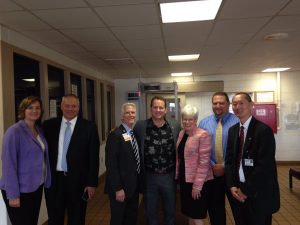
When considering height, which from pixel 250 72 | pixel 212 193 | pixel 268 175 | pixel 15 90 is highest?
pixel 250 72

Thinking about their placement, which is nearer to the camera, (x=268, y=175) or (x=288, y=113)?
(x=268, y=175)

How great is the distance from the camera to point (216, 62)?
518cm

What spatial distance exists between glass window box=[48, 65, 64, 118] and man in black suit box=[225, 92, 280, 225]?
2594 mm

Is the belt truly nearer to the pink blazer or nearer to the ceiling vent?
the pink blazer

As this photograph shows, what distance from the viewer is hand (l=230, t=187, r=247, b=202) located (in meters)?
2.15

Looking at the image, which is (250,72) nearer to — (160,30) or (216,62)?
(216,62)

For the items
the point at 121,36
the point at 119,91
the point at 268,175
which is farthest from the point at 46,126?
the point at 119,91

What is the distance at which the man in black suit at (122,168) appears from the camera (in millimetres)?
2357

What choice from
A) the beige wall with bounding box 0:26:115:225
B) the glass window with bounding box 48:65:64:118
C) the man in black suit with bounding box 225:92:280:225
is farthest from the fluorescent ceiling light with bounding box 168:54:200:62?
the man in black suit with bounding box 225:92:280:225

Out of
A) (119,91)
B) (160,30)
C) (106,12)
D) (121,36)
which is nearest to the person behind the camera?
(106,12)

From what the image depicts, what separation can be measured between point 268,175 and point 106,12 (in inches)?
74.1

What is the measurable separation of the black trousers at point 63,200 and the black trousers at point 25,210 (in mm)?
137

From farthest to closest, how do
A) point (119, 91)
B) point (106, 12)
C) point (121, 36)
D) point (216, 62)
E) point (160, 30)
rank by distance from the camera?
point (119, 91) < point (216, 62) < point (121, 36) < point (160, 30) < point (106, 12)

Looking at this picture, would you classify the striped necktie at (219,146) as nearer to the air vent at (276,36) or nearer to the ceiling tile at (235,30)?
the ceiling tile at (235,30)
